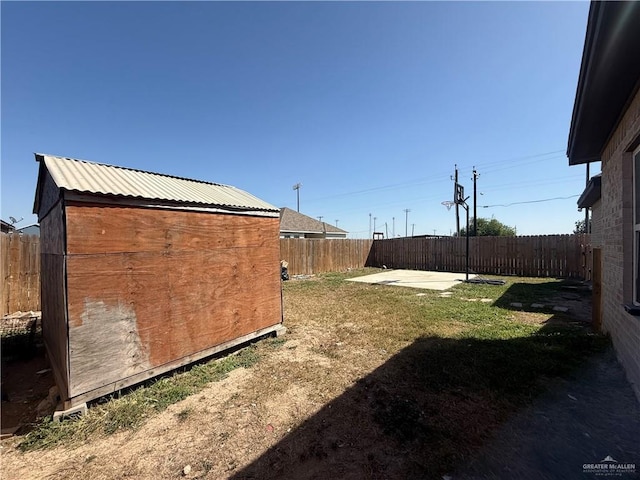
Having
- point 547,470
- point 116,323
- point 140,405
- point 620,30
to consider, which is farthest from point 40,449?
point 620,30

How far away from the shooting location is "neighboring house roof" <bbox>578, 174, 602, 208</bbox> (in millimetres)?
5059

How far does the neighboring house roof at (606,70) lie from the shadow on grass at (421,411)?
291 centimetres

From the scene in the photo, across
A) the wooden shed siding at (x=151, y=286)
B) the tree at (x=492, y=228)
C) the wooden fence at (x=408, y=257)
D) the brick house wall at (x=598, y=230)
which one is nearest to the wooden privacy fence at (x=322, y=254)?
the wooden fence at (x=408, y=257)

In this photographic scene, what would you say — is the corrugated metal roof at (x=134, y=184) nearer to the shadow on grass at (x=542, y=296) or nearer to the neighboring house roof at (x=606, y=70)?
the neighboring house roof at (x=606, y=70)

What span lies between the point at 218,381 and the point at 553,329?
5222 millimetres

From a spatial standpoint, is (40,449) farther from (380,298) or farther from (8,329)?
(380,298)

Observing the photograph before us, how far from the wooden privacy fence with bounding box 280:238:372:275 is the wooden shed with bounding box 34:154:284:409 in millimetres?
8673

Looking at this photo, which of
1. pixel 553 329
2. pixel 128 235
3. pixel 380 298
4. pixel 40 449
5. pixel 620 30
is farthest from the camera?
pixel 380 298

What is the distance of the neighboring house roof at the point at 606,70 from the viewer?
77.3 inches

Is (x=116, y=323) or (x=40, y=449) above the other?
(x=116, y=323)

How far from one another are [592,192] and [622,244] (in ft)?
10.1

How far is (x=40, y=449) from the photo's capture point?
222 centimetres

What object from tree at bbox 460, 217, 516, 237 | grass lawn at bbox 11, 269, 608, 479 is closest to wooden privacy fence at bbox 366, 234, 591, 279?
grass lawn at bbox 11, 269, 608, 479

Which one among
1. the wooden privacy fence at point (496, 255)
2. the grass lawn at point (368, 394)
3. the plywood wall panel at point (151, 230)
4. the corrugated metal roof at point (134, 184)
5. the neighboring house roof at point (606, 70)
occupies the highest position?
the neighboring house roof at point (606, 70)
